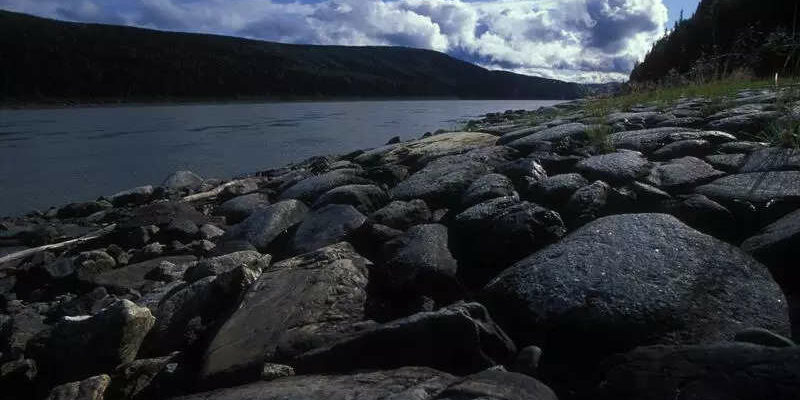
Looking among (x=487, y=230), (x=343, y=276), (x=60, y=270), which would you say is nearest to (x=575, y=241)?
(x=487, y=230)

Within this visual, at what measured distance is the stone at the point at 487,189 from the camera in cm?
370

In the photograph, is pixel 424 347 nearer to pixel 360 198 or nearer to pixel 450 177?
pixel 450 177

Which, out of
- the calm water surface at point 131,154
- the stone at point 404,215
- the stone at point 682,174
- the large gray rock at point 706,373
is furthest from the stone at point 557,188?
the calm water surface at point 131,154

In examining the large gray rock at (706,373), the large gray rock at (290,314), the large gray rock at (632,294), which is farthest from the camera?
the large gray rock at (290,314)

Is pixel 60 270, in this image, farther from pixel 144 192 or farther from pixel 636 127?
pixel 636 127

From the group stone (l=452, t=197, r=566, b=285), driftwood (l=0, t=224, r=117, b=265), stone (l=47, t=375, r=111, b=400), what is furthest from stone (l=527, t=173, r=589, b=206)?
driftwood (l=0, t=224, r=117, b=265)

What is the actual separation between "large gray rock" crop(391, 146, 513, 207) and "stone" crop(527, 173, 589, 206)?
592 millimetres

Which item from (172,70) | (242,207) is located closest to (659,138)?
(242,207)

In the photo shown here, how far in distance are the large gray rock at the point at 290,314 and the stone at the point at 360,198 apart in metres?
1.32

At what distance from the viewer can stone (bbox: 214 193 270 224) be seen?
20.1ft

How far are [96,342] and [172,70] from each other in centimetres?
7022

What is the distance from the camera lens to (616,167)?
365 centimetres

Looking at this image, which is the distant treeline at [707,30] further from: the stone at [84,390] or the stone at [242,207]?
the stone at [84,390]

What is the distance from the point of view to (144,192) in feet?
26.5
